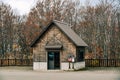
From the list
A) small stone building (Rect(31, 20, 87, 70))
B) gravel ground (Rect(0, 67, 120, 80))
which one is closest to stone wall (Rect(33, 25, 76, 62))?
small stone building (Rect(31, 20, 87, 70))

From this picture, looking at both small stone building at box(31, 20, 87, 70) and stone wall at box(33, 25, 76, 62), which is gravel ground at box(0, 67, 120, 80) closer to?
small stone building at box(31, 20, 87, 70)

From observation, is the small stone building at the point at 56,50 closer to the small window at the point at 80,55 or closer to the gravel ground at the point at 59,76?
the small window at the point at 80,55

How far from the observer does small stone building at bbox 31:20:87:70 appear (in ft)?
119

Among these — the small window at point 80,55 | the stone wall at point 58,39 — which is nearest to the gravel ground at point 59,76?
the stone wall at point 58,39

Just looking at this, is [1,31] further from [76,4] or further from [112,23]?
[112,23]

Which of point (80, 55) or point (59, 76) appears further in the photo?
point (80, 55)

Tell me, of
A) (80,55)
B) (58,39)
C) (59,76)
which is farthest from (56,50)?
(59,76)

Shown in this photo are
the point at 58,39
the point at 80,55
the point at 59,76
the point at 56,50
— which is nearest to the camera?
the point at 59,76

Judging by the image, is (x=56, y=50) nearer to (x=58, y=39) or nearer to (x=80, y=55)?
(x=58, y=39)

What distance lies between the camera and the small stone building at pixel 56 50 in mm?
36250

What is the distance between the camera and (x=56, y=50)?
36.3 m

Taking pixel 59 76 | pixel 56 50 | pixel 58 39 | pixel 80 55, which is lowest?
pixel 59 76

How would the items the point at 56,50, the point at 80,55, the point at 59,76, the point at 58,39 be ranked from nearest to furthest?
the point at 59,76 < the point at 56,50 < the point at 58,39 < the point at 80,55

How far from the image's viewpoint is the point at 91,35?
62.9 m
